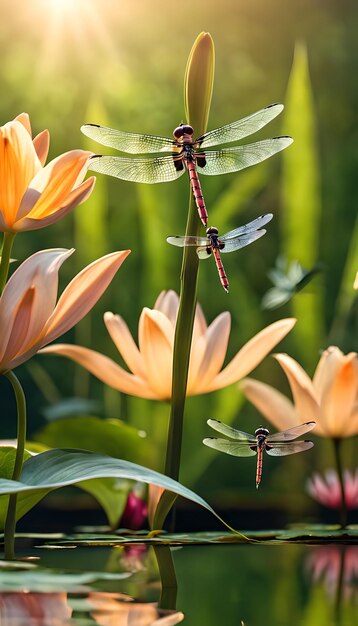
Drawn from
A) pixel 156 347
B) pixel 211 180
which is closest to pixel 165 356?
pixel 156 347

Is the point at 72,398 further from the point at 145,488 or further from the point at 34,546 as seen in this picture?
the point at 34,546

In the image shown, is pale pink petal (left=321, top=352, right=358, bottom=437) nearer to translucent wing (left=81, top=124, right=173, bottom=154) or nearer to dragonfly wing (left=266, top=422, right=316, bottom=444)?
dragonfly wing (left=266, top=422, right=316, bottom=444)

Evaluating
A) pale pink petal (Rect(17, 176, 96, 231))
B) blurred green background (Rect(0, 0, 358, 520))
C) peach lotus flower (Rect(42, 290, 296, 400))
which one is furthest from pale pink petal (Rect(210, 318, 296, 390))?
blurred green background (Rect(0, 0, 358, 520))

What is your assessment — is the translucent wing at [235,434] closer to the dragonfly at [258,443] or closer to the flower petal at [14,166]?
the dragonfly at [258,443]

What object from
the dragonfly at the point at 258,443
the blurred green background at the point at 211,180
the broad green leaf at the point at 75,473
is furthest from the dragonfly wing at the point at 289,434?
the blurred green background at the point at 211,180

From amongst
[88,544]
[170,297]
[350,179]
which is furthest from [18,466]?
[350,179]
